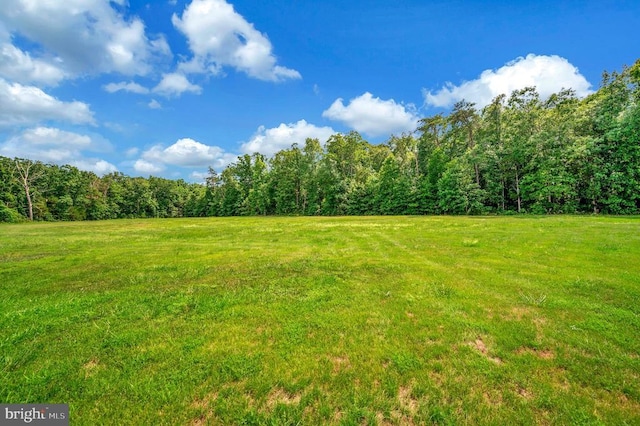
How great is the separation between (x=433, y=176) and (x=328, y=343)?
53.0 metres

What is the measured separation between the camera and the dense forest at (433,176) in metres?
36.1

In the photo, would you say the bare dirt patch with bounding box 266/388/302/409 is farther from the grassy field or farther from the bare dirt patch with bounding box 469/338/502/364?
the bare dirt patch with bounding box 469/338/502/364

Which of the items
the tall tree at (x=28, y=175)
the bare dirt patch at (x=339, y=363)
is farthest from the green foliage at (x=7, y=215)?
the bare dirt patch at (x=339, y=363)

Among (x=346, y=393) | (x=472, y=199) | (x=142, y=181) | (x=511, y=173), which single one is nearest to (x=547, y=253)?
(x=346, y=393)

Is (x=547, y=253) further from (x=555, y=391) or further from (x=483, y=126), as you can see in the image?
(x=483, y=126)

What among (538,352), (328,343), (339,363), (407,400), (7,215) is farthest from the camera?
(7,215)

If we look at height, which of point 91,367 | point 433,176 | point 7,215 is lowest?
point 91,367

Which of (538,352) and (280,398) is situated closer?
(280,398)

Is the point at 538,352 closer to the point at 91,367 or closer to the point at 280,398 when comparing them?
the point at 280,398

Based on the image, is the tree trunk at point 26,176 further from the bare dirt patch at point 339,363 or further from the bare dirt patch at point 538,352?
the bare dirt patch at point 538,352

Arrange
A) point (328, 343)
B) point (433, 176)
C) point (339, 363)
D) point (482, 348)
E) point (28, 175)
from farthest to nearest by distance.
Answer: point (28, 175), point (433, 176), point (328, 343), point (482, 348), point (339, 363)

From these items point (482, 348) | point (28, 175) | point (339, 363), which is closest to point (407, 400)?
point (339, 363)

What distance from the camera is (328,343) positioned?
559 centimetres

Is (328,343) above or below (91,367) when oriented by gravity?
below
